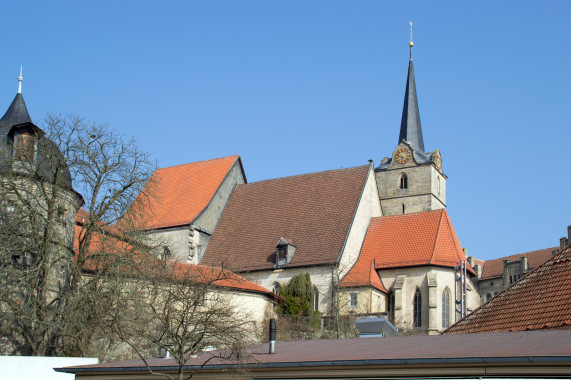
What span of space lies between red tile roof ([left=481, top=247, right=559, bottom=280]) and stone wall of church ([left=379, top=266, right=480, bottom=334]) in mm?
34520

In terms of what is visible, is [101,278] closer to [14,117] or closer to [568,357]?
[14,117]

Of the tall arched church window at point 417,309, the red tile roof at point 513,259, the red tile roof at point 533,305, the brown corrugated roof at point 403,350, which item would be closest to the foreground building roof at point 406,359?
the brown corrugated roof at point 403,350

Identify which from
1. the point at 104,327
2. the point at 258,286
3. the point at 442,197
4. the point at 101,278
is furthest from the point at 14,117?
the point at 442,197

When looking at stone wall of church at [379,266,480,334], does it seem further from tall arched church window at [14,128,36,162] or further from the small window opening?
tall arched church window at [14,128,36,162]

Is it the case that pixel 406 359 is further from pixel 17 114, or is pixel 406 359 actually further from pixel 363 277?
pixel 363 277

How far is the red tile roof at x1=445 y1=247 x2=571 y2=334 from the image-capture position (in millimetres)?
16438

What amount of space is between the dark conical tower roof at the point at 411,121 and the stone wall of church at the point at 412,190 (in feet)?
6.74

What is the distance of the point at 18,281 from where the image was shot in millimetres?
25531

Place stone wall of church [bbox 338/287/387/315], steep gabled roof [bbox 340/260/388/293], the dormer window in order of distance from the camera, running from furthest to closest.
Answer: the dormer window, steep gabled roof [bbox 340/260/388/293], stone wall of church [bbox 338/287/387/315]

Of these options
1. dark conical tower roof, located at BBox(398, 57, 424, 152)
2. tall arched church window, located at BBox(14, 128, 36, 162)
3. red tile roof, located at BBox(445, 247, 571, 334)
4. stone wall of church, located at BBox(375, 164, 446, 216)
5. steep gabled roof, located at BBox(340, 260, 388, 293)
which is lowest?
red tile roof, located at BBox(445, 247, 571, 334)

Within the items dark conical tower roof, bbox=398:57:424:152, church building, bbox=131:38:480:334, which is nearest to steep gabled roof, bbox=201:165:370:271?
church building, bbox=131:38:480:334

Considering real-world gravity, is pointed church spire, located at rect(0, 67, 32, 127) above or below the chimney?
above

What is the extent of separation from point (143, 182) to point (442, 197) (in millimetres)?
30957

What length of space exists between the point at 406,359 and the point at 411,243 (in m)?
27.5
